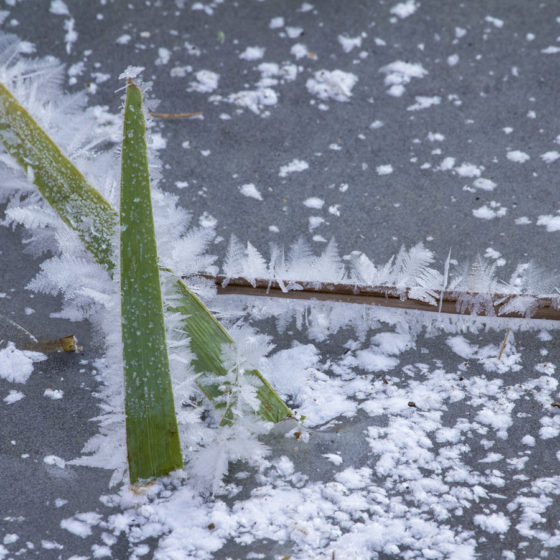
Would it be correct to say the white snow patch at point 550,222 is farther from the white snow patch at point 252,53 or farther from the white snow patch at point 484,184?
the white snow patch at point 252,53

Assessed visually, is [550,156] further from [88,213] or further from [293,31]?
[88,213]

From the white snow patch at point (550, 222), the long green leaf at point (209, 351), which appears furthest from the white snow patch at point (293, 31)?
the long green leaf at point (209, 351)

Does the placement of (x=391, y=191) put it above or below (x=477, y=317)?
above

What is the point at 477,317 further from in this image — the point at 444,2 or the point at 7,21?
the point at 7,21

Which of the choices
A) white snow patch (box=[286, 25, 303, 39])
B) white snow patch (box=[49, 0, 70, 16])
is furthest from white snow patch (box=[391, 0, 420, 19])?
white snow patch (box=[49, 0, 70, 16])

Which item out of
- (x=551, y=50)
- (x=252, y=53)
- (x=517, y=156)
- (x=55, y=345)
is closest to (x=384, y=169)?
(x=517, y=156)

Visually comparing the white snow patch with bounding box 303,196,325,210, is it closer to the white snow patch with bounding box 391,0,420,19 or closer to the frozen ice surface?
the frozen ice surface

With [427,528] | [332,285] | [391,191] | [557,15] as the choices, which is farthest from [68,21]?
[427,528]

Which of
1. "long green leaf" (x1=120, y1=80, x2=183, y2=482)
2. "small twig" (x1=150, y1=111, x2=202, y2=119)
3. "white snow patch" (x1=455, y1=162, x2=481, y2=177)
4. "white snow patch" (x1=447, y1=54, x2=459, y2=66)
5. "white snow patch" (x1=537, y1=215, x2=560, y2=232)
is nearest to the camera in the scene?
"long green leaf" (x1=120, y1=80, x2=183, y2=482)
